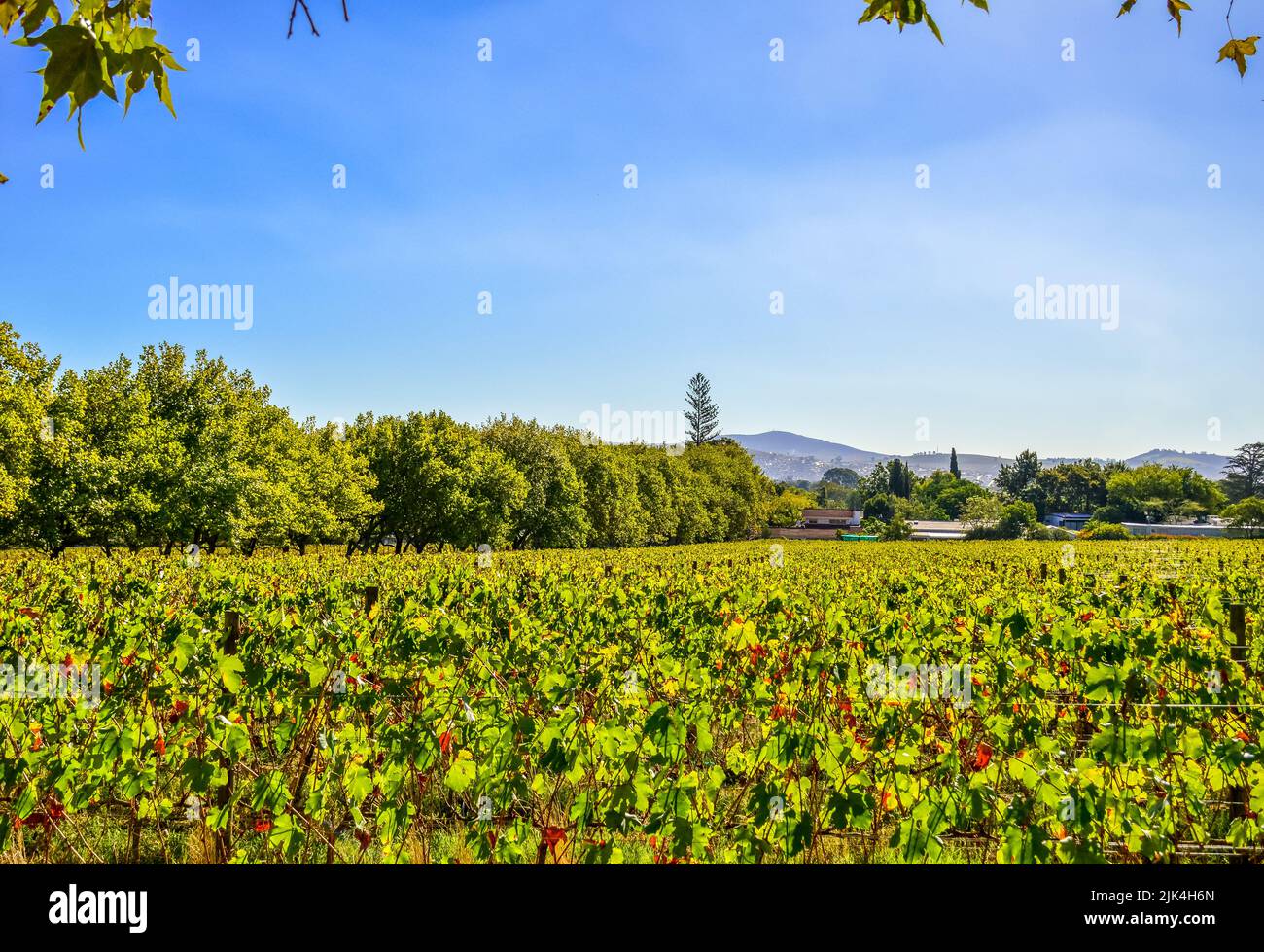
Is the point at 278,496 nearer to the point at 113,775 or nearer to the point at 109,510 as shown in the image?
the point at 109,510

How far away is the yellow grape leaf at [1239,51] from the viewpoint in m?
2.74

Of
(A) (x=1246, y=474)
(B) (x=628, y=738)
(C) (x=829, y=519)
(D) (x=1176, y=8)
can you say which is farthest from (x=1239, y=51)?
(A) (x=1246, y=474)

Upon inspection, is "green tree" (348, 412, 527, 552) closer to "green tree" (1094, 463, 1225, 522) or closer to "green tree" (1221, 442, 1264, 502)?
"green tree" (1094, 463, 1225, 522)

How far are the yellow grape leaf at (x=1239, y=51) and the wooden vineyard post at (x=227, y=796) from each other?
207 inches

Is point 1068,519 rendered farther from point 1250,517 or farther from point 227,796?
point 227,796

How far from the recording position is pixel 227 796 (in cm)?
455

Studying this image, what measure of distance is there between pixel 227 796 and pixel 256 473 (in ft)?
110

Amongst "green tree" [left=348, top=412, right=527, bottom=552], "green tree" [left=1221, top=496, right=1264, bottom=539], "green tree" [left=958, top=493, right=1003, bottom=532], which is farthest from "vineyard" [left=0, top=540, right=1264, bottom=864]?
"green tree" [left=1221, top=496, right=1264, bottom=539]

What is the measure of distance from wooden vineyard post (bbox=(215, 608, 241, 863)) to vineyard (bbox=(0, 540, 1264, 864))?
0.03m

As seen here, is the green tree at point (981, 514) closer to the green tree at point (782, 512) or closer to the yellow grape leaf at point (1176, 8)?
the green tree at point (782, 512)

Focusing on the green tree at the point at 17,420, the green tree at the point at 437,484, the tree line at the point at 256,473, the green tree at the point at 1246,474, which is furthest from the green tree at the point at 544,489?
the green tree at the point at 1246,474

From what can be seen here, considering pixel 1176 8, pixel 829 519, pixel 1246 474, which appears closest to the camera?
pixel 1176 8

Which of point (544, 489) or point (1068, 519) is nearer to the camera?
point (544, 489)
